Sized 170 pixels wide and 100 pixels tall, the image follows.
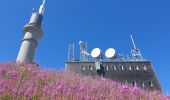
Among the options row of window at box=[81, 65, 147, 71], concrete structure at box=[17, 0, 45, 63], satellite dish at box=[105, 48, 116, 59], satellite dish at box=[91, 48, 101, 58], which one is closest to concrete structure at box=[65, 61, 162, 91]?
row of window at box=[81, 65, 147, 71]

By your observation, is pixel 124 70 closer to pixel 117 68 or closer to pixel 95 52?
pixel 117 68

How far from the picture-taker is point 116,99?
20.2 ft

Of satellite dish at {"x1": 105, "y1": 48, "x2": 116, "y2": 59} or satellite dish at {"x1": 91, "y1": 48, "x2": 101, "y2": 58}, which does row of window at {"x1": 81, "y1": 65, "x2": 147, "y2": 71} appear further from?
satellite dish at {"x1": 91, "y1": 48, "x2": 101, "y2": 58}

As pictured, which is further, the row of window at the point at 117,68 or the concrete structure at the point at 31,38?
the row of window at the point at 117,68

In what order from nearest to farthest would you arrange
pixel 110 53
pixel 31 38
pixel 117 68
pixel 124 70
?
pixel 31 38, pixel 124 70, pixel 117 68, pixel 110 53

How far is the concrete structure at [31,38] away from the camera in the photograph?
30.3 metres

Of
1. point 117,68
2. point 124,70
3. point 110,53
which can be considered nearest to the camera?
point 124,70

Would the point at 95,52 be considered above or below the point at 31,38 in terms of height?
above

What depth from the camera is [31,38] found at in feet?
105

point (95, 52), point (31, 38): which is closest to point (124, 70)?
point (95, 52)

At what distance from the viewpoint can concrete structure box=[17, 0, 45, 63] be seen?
1195 inches

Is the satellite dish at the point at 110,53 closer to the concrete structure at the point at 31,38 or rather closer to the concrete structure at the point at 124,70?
the concrete structure at the point at 124,70

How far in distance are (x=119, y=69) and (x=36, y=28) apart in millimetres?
28221

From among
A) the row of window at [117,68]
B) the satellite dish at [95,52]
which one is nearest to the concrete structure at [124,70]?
the row of window at [117,68]
